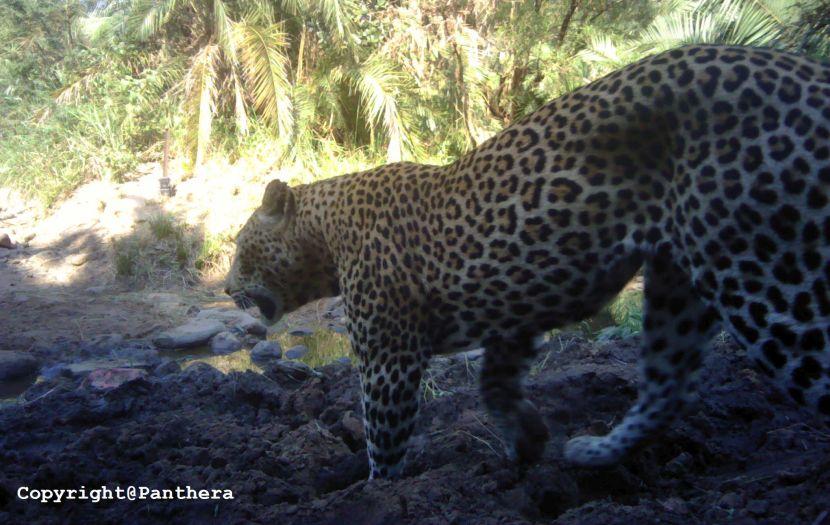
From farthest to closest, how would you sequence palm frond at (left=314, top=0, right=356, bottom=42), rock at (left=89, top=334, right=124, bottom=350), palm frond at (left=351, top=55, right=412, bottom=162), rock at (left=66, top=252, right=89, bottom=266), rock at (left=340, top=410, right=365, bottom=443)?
palm frond at (left=314, top=0, right=356, bottom=42) < palm frond at (left=351, top=55, right=412, bottom=162) < rock at (left=66, top=252, right=89, bottom=266) < rock at (left=89, top=334, right=124, bottom=350) < rock at (left=340, top=410, right=365, bottom=443)

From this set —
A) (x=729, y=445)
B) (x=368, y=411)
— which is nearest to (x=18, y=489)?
(x=368, y=411)

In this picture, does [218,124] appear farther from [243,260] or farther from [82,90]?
[243,260]

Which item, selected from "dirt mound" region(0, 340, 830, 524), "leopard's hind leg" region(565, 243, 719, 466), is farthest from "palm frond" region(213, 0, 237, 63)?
"leopard's hind leg" region(565, 243, 719, 466)

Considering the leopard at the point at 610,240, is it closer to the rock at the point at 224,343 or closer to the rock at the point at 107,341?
the rock at the point at 224,343

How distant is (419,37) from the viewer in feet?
51.0

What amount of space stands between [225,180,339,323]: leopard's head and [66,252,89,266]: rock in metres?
9.91

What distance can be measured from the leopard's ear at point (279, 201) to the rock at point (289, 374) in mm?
1970

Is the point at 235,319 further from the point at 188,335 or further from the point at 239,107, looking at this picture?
the point at 239,107

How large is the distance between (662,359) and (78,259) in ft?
42.2

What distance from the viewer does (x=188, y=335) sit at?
9.88 meters

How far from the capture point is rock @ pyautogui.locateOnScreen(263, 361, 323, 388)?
22.9 ft

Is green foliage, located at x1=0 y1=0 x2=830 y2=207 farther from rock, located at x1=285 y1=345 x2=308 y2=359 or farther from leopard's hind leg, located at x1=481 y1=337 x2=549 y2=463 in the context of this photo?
leopard's hind leg, located at x1=481 y1=337 x2=549 y2=463

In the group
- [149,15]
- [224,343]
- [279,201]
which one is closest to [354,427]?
[279,201]

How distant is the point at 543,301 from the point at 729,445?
170cm
